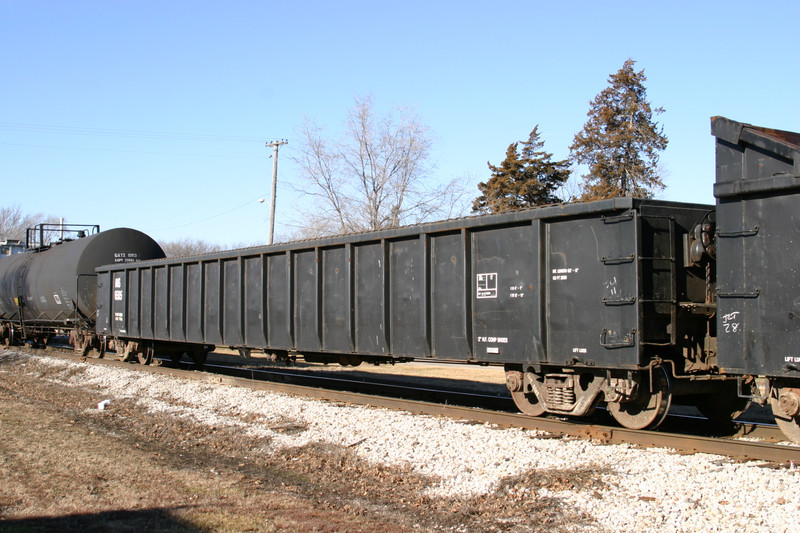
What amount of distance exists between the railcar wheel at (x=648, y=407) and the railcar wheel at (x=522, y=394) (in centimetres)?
114

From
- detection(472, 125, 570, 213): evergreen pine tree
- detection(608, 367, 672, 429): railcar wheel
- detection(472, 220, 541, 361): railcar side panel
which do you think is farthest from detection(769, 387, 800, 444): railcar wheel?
detection(472, 125, 570, 213): evergreen pine tree

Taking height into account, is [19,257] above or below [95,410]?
above

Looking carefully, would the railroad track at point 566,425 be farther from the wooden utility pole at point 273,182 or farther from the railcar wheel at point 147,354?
the wooden utility pole at point 273,182

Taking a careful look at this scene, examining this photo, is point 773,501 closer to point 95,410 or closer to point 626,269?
point 626,269

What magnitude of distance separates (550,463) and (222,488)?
3.57 metres

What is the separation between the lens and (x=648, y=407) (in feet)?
28.7

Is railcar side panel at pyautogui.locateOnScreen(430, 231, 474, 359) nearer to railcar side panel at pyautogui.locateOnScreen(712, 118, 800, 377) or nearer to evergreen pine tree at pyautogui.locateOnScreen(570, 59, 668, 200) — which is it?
railcar side panel at pyautogui.locateOnScreen(712, 118, 800, 377)

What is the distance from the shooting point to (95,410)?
12.3 metres

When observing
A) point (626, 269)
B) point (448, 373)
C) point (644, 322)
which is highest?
point (626, 269)

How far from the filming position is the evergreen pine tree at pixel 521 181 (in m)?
35.5

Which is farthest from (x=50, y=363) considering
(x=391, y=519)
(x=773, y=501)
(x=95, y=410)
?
(x=773, y=501)

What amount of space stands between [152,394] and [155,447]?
522 cm

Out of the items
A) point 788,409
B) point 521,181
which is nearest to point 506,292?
point 788,409

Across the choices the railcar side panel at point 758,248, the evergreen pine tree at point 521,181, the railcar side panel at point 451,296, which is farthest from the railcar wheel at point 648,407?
the evergreen pine tree at point 521,181
